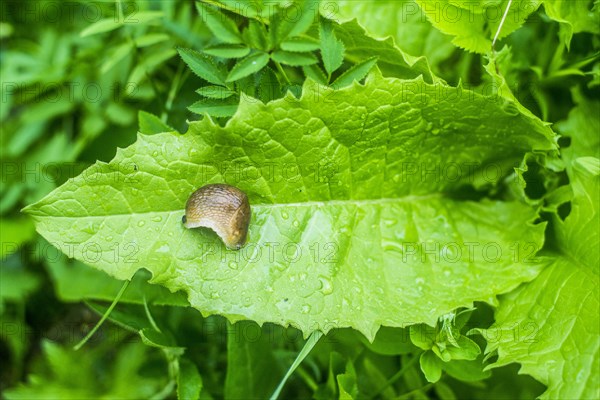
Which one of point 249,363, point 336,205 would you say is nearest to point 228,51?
point 336,205

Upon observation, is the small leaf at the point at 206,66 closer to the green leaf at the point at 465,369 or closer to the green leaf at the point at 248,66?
the green leaf at the point at 248,66

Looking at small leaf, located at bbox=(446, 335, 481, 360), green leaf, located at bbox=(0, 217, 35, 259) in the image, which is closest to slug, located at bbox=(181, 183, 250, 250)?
small leaf, located at bbox=(446, 335, 481, 360)

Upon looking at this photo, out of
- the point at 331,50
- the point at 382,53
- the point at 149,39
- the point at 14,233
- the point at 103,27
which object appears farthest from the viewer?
the point at 14,233

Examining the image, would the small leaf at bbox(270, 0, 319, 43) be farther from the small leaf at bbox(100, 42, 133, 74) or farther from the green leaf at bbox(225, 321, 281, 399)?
the green leaf at bbox(225, 321, 281, 399)

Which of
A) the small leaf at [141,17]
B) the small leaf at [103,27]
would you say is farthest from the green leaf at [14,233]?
the small leaf at [141,17]

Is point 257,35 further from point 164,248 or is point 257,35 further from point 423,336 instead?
point 423,336

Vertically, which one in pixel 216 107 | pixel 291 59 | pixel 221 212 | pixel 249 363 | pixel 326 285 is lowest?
pixel 249 363

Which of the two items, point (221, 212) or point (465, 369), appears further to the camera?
point (465, 369)
